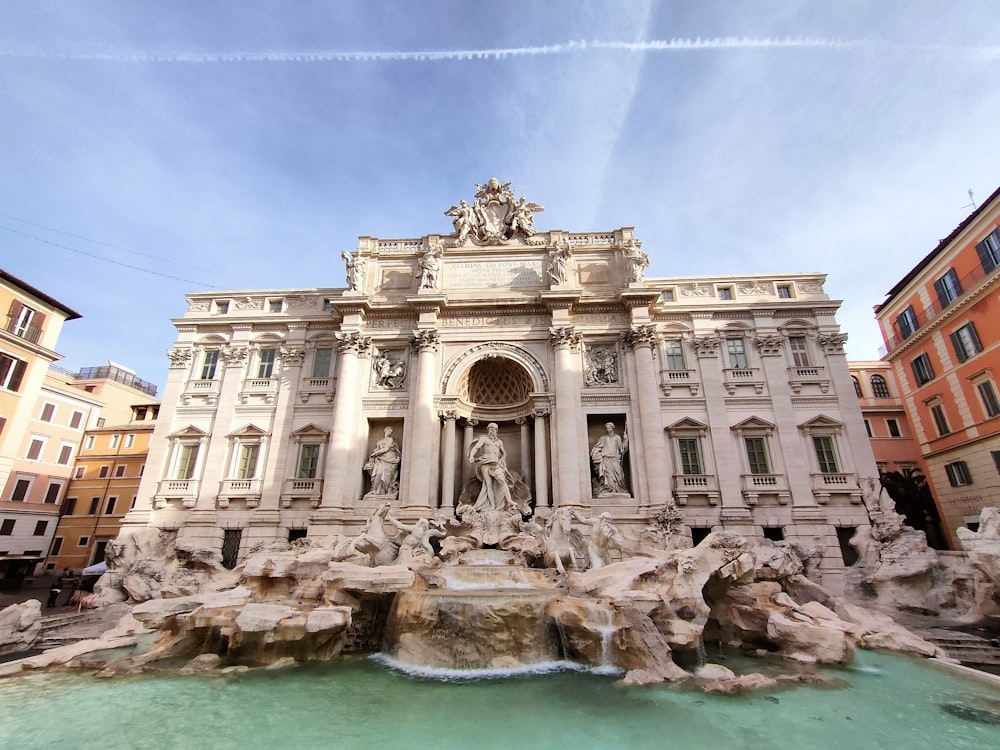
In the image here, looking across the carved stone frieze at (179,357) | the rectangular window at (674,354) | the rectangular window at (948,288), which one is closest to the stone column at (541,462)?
the rectangular window at (674,354)

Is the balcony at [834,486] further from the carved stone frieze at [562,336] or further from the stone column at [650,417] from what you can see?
the carved stone frieze at [562,336]

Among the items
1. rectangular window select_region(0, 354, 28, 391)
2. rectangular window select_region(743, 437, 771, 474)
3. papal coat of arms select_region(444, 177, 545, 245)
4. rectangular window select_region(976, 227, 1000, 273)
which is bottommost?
rectangular window select_region(743, 437, 771, 474)

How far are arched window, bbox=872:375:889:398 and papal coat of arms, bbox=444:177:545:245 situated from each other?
2747 cm

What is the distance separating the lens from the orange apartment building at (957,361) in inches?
762

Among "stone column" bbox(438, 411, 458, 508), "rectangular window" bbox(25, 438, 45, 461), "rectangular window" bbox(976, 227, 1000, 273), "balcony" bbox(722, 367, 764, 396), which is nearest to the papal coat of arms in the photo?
"stone column" bbox(438, 411, 458, 508)

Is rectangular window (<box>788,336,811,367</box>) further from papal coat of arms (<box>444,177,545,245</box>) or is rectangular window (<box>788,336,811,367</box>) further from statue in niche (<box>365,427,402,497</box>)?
statue in niche (<box>365,427,402,497</box>)

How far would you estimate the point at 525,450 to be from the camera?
67.4ft

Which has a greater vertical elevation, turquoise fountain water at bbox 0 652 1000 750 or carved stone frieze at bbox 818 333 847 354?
carved stone frieze at bbox 818 333 847 354

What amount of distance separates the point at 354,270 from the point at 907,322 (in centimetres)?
→ 2753

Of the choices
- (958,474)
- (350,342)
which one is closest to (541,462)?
(350,342)

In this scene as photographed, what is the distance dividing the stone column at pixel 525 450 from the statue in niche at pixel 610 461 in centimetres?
268

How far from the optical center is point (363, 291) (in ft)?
72.9

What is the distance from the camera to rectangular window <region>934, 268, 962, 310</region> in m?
21.0

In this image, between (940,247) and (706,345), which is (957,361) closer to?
(940,247)
